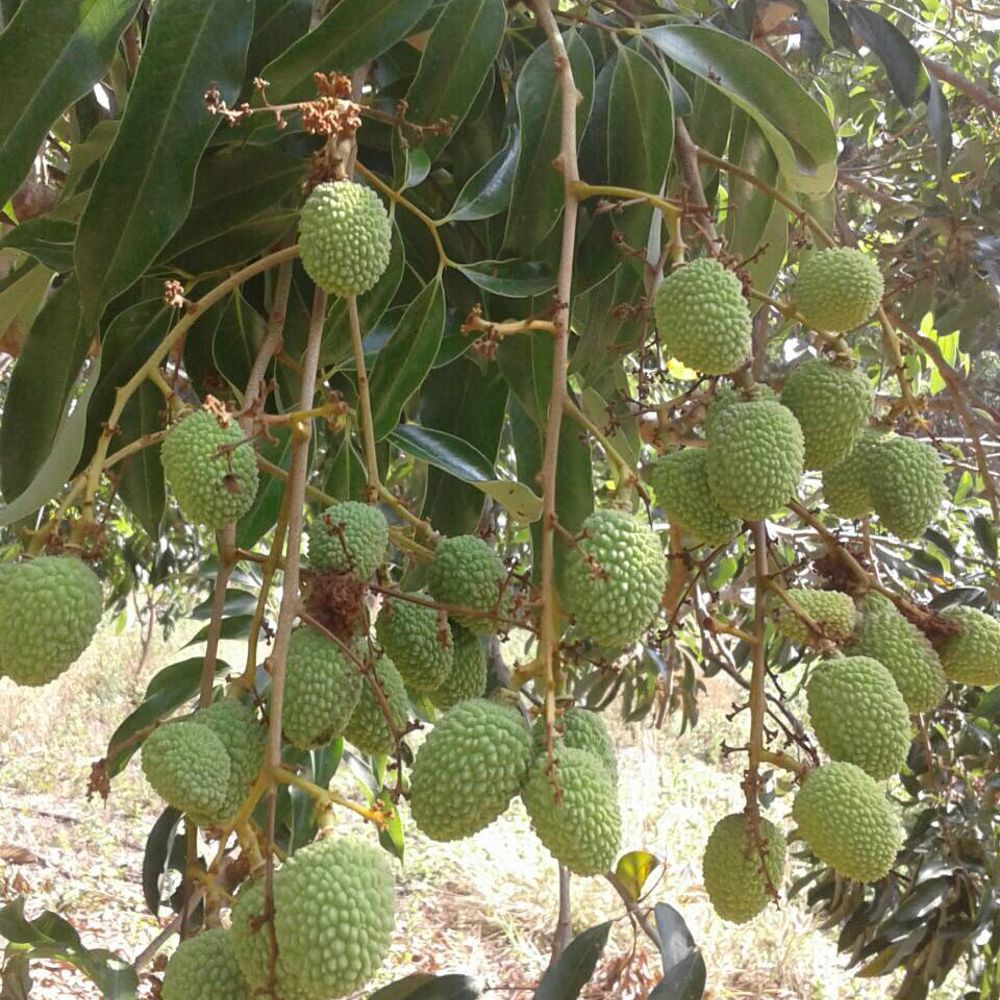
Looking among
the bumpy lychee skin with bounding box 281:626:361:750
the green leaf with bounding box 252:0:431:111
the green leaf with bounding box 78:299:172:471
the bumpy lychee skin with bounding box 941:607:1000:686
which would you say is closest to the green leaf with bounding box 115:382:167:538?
the green leaf with bounding box 78:299:172:471

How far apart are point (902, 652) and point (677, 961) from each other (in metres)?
0.33

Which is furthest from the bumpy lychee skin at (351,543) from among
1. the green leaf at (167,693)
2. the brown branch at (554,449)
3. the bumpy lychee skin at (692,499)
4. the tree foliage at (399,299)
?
the green leaf at (167,693)

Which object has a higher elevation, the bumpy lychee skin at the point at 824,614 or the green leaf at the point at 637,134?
the green leaf at the point at 637,134

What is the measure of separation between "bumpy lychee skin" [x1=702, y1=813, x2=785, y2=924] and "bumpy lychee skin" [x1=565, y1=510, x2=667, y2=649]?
199mm

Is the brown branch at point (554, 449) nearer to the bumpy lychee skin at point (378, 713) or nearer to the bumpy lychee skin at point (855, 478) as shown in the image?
the bumpy lychee skin at point (378, 713)

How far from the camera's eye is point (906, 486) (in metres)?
0.87

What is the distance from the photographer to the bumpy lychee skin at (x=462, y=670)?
0.80 metres

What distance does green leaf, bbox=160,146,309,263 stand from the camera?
0.88m

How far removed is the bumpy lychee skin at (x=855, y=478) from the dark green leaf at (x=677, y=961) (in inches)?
15.8

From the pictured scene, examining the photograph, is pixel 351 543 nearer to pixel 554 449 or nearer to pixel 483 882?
pixel 554 449

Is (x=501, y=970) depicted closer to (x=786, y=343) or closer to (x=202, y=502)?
(x=786, y=343)

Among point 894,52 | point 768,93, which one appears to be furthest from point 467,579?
point 894,52

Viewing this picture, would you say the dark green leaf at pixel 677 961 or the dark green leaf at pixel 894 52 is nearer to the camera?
the dark green leaf at pixel 677 961

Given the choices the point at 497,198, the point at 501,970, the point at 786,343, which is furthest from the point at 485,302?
the point at 501,970
